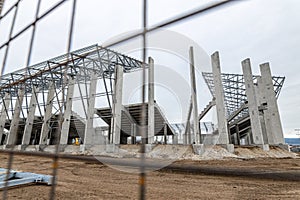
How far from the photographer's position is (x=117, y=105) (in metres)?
10.5

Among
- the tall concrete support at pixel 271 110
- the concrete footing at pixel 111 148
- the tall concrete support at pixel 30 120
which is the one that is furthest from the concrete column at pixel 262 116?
the tall concrete support at pixel 30 120

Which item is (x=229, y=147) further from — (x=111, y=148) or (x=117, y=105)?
(x=117, y=105)

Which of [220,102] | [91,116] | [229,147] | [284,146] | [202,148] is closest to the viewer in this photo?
[202,148]

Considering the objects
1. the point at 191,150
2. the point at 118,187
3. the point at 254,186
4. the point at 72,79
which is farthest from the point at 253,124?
the point at 72,79

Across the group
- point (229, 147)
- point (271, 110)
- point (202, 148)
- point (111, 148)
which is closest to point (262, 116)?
point (271, 110)

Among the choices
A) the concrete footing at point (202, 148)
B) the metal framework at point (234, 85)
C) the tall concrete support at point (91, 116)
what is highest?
the metal framework at point (234, 85)

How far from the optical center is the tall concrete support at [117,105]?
1021cm

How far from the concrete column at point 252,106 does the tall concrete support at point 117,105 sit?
692 cm

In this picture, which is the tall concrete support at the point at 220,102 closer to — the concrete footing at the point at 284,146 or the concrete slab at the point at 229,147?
the concrete slab at the point at 229,147

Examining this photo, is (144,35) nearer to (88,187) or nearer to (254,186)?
(88,187)

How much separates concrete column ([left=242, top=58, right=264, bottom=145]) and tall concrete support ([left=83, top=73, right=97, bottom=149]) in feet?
28.0

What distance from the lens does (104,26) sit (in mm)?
1318

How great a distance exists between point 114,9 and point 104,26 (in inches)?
7.2

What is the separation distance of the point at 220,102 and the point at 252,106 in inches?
80.8
